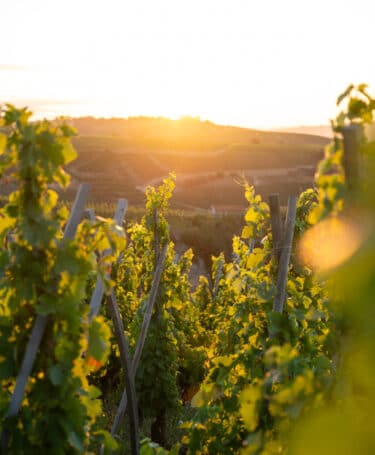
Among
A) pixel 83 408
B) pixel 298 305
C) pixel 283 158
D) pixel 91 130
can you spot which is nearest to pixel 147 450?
pixel 83 408

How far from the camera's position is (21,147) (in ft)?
7.80

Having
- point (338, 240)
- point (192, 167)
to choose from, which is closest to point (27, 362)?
point (338, 240)

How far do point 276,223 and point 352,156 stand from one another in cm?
181

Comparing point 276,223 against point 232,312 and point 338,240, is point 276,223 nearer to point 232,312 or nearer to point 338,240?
point 232,312

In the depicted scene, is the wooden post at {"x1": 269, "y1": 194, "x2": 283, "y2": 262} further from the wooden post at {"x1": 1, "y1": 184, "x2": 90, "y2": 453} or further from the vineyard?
the wooden post at {"x1": 1, "y1": 184, "x2": 90, "y2": 453}

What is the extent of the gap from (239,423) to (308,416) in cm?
190

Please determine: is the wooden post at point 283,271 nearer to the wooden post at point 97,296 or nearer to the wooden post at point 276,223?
the wooden post at point 276,223

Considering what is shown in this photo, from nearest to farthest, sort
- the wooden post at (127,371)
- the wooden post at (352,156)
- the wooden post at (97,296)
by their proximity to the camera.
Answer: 1. the wooden post at (352,156)
2. the wooden post at (97,296)
3. the wooden post at (127,371)

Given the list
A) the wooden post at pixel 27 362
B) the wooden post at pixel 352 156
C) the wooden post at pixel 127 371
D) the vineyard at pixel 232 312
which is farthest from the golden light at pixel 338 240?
the wooden post at pixel 127 371

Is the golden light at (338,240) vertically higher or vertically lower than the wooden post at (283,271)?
higher

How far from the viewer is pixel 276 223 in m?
3.68

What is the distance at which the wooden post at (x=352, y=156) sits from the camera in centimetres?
188

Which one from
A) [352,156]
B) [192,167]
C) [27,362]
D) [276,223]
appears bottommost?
[192,167]

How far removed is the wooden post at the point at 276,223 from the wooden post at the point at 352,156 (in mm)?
1690
